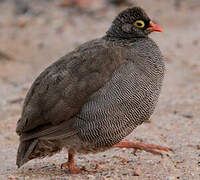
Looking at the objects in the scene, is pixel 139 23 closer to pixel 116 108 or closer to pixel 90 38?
pixel 116 108

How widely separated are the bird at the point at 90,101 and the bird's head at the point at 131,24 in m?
0.36

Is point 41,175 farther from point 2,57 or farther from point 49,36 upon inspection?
point 49,36

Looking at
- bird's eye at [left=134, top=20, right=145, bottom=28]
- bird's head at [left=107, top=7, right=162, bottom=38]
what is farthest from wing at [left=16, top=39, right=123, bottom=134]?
bird's eye at [left=134, top=20, right=145, bottom=28]

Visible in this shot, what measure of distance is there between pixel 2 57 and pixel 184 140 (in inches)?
315

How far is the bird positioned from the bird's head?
363 mm

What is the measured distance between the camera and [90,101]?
6.18 m

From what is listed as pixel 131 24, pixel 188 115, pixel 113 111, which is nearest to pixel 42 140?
pixel 113 111

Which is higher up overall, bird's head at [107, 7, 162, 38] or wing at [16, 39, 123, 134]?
bird's head at [107, 7, 162, 38]

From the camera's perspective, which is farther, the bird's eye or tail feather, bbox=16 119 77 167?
the bird's eye

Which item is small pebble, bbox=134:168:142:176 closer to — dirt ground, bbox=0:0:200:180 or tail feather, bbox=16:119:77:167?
dirt ground, bbox=0:0:200:180

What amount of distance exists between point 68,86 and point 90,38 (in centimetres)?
944

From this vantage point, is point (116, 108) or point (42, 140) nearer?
point (116, 108)

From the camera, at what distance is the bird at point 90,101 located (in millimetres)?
Result: 6152

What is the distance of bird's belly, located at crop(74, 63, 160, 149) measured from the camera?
6.13m
